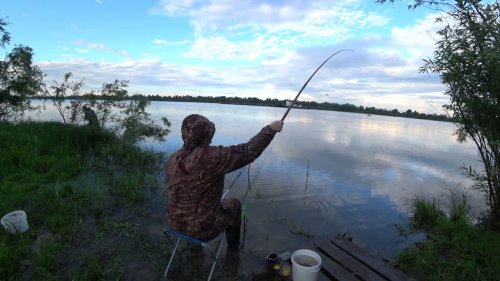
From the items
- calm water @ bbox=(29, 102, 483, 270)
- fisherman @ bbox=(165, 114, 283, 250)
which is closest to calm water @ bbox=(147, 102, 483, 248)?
calm water @ bbox=(29, 102, 483, 270)

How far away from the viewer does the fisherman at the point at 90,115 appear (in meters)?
11.9

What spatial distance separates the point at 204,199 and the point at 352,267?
211cm

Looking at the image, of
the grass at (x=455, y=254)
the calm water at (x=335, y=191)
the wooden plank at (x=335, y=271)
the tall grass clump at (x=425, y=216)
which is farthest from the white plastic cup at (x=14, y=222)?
the tall grass clump at (x=425, y=216)

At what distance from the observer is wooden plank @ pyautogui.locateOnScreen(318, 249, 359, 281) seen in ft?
11.9

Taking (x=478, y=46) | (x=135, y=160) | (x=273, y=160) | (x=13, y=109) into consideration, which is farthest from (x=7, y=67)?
(x=478, y=46)

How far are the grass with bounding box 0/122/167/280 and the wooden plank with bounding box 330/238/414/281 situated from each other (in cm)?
258

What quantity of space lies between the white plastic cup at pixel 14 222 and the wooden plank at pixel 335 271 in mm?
4153

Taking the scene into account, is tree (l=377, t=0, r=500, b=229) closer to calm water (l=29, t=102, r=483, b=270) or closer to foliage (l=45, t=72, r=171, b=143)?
calm water (l=29, t=102, r=483, b=270)

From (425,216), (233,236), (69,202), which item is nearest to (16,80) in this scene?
(69,202)

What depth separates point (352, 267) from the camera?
3859 millimetres

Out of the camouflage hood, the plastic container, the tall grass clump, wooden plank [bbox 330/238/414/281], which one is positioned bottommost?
the tall grass clump

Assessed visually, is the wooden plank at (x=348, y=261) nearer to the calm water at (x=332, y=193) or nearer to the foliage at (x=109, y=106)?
the calm water at (x=332, y=193)

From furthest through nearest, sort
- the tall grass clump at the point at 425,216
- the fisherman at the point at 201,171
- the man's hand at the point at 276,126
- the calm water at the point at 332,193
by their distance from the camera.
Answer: the tall grass clump at the point at 425,216 < the calm water at the point at 332,193 < the man's hand at the point at 276,126 < the fisherman at the point at 201,171

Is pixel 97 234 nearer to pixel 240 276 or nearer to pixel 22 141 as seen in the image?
pixel 240 276
